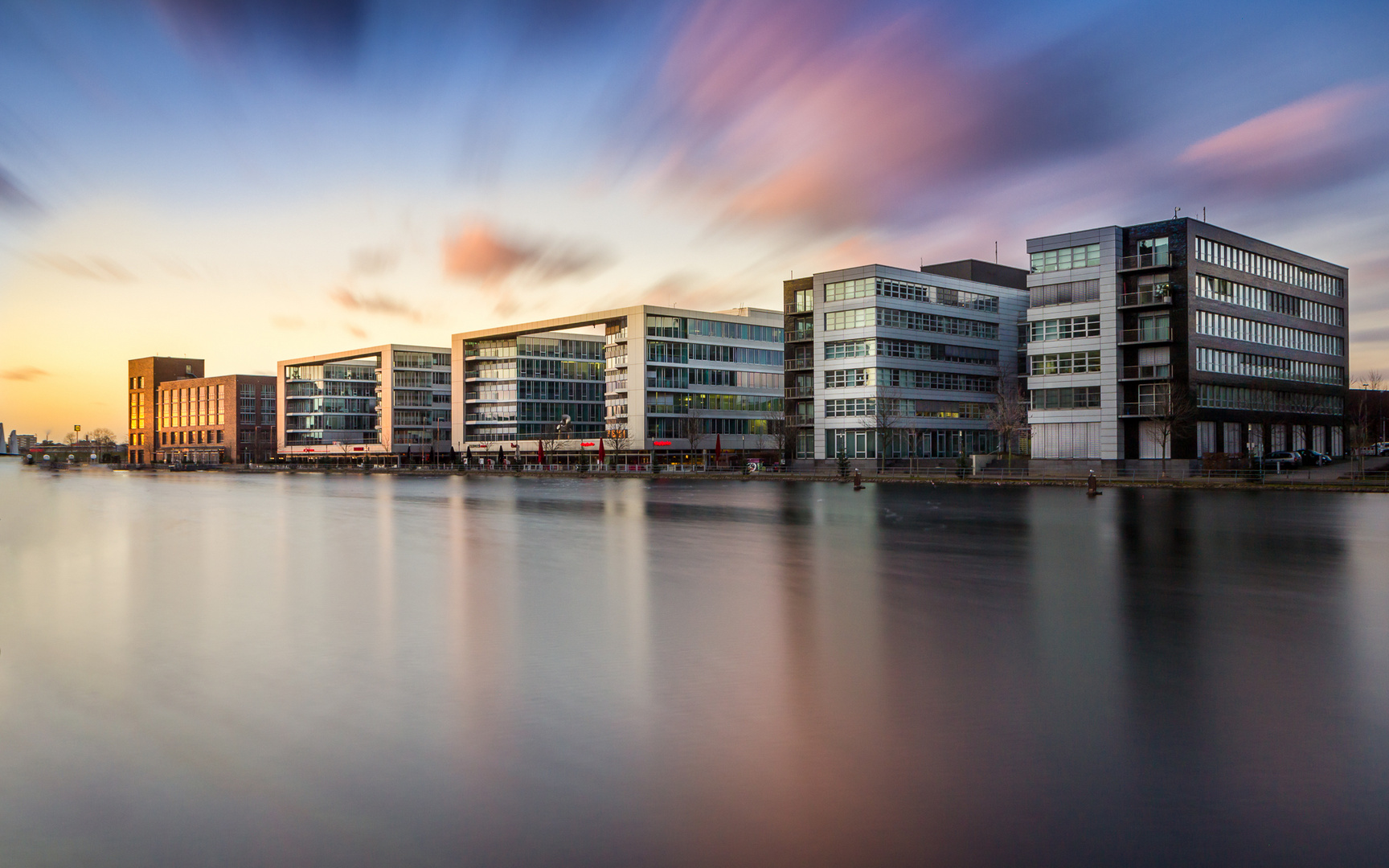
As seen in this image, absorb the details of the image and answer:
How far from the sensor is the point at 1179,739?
8398mm

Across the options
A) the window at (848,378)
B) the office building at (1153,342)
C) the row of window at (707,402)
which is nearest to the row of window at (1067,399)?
the office building at (1153,342)

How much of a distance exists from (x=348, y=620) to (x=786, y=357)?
91.3m

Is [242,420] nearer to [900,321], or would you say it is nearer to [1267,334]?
[900,321]

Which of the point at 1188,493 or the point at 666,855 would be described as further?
the point at 1188,493

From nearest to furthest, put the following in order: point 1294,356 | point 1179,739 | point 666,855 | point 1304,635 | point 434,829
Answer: point 666,855, point 434,829, point 1179,739, point 1304,635, point 1294,356

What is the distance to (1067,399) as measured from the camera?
8125 cm

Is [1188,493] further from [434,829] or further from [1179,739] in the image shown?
[434,829]

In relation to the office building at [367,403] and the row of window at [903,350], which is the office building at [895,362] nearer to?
the row of window at [903,350]

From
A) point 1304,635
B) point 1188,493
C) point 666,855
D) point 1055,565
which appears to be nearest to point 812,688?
point 666,855

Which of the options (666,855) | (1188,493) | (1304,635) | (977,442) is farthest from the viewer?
(977,442)

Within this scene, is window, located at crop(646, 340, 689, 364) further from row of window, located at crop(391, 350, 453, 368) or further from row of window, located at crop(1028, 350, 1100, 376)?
row of window, located at crop(391, 350, 453, 368)

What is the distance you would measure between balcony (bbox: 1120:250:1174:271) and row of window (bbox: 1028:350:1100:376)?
24.6ft

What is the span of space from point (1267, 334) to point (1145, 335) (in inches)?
667

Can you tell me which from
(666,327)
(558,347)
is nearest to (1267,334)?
(666,327)
